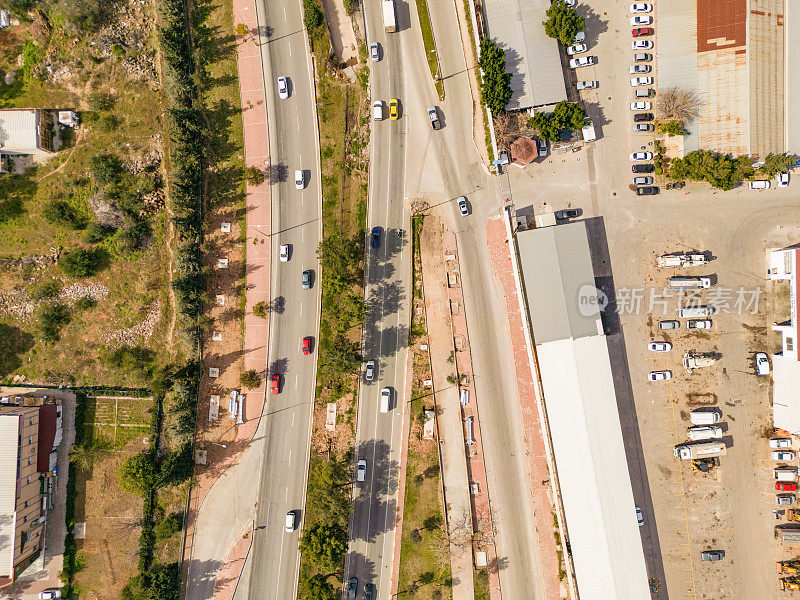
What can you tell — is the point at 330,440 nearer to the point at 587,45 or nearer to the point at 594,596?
the point at 594,596

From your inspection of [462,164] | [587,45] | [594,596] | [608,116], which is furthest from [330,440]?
[587,45]

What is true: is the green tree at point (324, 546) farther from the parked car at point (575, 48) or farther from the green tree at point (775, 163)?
the green tree at point (775, 163)

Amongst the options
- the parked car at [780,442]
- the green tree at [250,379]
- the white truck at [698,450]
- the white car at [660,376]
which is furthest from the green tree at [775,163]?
the green tree at [250,379]

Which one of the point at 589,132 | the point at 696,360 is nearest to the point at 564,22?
the point at 589,132

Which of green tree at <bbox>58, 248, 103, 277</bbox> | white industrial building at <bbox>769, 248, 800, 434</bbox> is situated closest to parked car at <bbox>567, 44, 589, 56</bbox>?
white industrial building at <bbox>769, 248, 800, 434</bbox>

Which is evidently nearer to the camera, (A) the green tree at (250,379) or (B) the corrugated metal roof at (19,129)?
(B) the corrugated metal roof at (19,129)

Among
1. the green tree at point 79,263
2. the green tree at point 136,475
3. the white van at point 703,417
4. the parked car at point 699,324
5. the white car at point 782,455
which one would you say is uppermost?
the green tree at point 79,263

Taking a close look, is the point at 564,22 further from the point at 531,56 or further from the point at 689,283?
the point at 689,283

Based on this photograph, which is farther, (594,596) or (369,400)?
(369,400)
